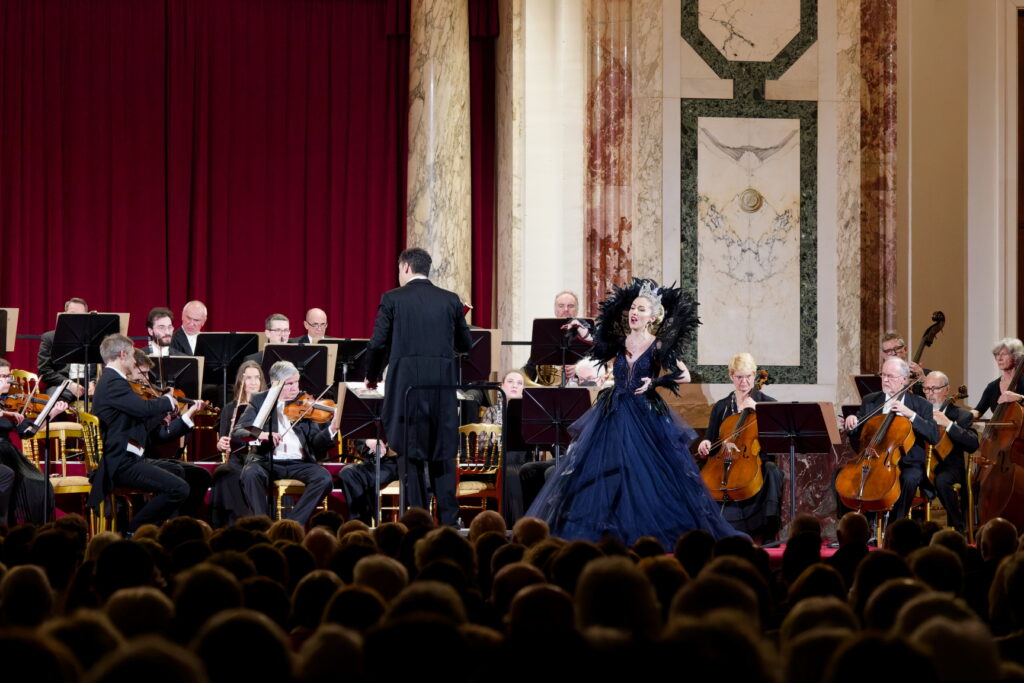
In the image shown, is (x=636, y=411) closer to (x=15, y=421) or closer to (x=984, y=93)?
(x=15, y=421)

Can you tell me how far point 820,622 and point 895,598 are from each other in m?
0.35

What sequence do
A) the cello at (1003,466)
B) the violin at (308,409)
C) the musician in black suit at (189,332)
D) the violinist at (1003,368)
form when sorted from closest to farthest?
the cello at (1003,466), the violin at (308,409), the violinist at (1003,368), the musician in black suit at (189,332)

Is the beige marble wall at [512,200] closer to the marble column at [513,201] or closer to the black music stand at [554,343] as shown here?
the marble column at [513,201]

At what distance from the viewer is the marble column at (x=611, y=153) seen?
8.82 m

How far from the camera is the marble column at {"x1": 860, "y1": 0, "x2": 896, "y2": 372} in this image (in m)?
8.85

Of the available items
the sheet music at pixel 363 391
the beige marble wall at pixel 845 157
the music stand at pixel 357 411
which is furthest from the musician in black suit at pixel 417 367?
the beige marble wall at pixel 845 157

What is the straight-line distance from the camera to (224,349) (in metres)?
7.72

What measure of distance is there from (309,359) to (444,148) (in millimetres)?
2786

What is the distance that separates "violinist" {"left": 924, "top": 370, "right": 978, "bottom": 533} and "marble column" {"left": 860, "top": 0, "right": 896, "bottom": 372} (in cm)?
187

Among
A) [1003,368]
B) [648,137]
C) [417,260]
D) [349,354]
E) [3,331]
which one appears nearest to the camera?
[417,260]

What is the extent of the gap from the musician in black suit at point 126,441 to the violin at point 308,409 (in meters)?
0.67

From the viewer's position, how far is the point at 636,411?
5.50m

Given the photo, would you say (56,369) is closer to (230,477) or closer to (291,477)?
(230,477)

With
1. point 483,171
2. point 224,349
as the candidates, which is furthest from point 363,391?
point 483,171
